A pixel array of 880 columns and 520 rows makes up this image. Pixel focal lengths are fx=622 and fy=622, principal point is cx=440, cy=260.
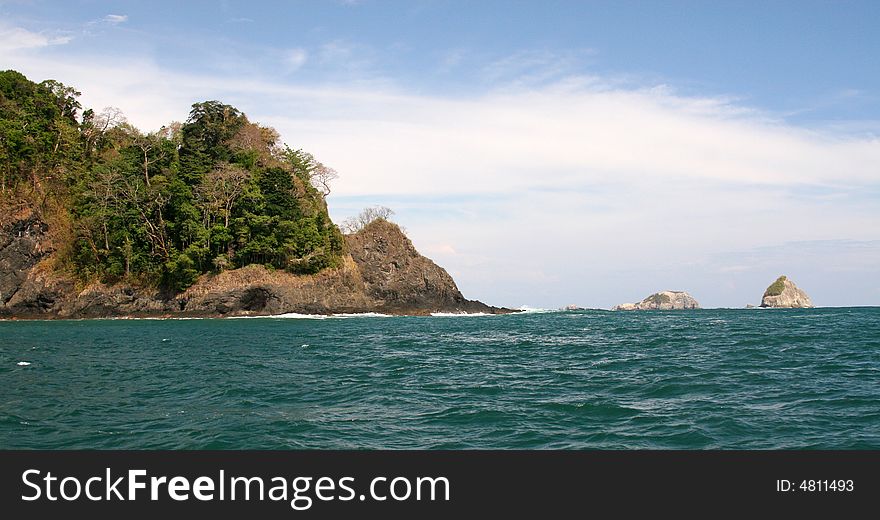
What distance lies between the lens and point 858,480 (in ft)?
25.9

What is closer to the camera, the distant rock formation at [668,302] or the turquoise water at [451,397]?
the turquoise water at [451,397]

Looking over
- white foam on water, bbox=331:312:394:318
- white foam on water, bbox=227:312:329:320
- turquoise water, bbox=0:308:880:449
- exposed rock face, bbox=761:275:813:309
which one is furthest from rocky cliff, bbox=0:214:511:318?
exposed rock face, bbox=761:275:813:309

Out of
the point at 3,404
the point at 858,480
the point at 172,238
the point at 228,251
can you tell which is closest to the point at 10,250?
the point at 172,238

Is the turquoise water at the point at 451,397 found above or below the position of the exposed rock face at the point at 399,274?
below

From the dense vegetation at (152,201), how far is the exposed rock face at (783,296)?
115 metres

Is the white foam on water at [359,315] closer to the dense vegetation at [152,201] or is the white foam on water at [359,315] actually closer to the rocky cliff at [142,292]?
the rocky cliff at [142,292]

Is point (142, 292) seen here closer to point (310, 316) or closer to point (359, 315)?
point (310, 316)

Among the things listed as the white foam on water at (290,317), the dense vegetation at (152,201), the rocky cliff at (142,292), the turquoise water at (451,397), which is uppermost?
the dense vegetation at (152,201)

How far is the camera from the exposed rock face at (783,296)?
485 ft

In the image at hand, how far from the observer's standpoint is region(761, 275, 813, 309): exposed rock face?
148 meters

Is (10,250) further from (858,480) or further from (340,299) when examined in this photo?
(858,480)

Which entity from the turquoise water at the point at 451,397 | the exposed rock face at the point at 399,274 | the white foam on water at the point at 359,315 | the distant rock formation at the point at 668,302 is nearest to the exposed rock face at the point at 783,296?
the distant rock formation at the point at 668,302

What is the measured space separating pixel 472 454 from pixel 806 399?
9.00 metres

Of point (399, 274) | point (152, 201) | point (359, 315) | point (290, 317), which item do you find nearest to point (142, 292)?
point (152, 201)
